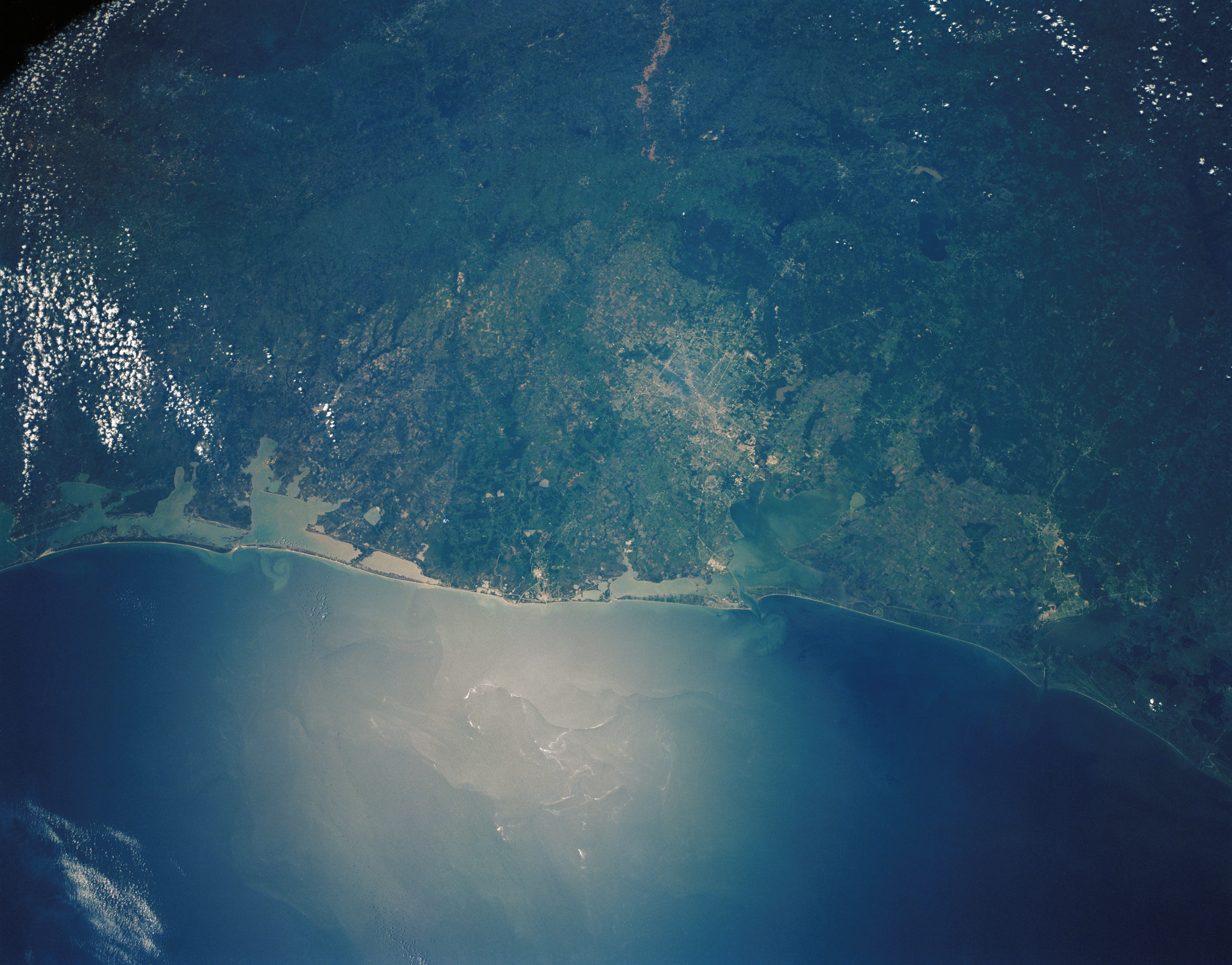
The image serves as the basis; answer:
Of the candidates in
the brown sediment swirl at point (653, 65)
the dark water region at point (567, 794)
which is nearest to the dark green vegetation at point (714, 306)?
the brown sediment swirl at point (653, 65)

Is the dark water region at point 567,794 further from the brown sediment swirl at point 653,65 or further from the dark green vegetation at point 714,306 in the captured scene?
the brown sediment swirl at point 653,65

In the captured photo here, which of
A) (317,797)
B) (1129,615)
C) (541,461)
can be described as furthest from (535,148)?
(1129,615)

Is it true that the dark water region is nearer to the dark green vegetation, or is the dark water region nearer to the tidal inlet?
the tidal inlet

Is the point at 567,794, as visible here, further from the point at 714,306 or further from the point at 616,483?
the point at 714,306

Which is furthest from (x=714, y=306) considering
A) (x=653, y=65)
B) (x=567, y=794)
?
(x=567, y=794)

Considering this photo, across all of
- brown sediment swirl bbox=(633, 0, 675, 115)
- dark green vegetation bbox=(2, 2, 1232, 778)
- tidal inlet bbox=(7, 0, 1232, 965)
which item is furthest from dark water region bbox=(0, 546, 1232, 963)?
brown sediment swirl bbox=(633, 0, 675, 115)

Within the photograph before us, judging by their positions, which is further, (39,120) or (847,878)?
(39,120)

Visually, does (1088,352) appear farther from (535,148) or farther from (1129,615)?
(535,148)
